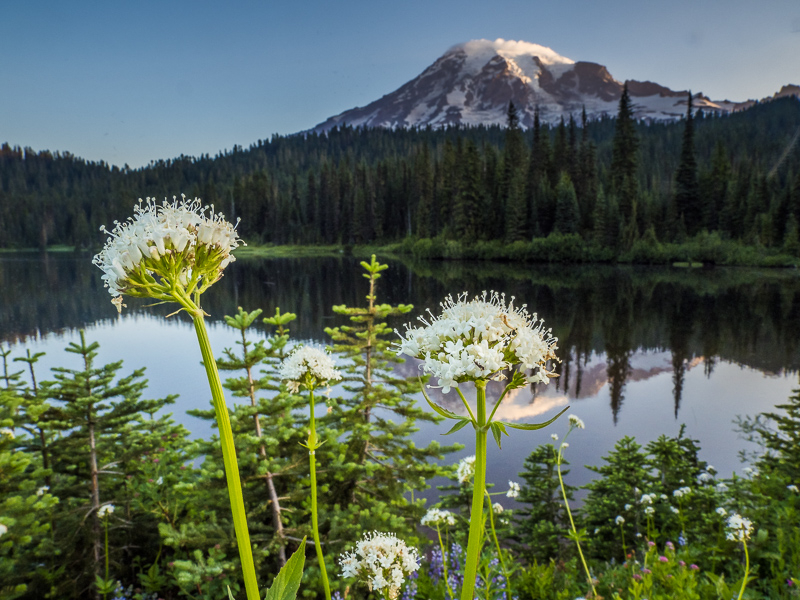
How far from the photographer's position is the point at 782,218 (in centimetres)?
5544

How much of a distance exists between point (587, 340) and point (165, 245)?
22.4 meters

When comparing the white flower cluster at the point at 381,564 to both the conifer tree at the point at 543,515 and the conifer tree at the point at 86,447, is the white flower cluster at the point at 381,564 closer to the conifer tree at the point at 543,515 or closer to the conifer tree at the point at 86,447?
the conifer tree at the point at 86,447

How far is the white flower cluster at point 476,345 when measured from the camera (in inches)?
62.0

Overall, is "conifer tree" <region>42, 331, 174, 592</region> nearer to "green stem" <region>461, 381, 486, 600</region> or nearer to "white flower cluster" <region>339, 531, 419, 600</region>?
"white flower cluster" <region>339, 531, 419, 600</region>

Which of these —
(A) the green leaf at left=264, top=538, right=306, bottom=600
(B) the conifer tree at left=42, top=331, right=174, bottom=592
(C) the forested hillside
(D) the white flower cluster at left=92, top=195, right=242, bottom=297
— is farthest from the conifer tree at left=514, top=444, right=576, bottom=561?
(C) the forested hillside

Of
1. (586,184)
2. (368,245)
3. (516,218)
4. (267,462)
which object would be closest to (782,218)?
(586,184)

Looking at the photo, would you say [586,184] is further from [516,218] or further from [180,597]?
[180,597]

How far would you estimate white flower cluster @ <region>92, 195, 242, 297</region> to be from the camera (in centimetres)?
140

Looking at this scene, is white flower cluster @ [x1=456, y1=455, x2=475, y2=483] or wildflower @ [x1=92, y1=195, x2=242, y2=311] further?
white flower cluster @ [x1=456, y1=455, x2=475, y2=483]

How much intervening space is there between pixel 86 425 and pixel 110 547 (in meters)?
1.40

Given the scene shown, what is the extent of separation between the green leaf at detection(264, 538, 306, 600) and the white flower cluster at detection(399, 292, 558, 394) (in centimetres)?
69

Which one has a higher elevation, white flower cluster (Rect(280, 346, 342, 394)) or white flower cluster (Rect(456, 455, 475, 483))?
white flower cluster (Rect(280, 346, 342, 394))

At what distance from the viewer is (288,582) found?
3.66 ft

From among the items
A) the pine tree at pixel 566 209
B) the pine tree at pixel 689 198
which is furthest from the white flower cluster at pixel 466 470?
the pine tree at pixel 689 198
